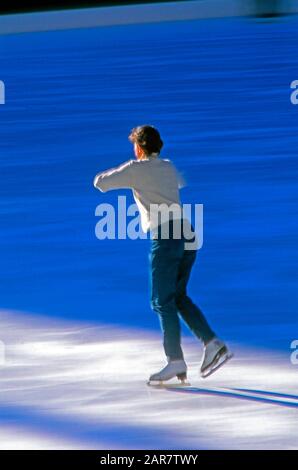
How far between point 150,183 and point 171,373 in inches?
33.8

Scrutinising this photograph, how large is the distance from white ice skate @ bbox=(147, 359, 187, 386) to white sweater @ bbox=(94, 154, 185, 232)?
0.63 meters

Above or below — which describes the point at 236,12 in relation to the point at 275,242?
above

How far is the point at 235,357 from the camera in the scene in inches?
275

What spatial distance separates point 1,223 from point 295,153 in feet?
13.1

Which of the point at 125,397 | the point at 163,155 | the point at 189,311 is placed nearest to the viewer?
the point at 125,397

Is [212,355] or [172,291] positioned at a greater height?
[172,291]

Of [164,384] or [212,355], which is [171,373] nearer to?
[164,384]

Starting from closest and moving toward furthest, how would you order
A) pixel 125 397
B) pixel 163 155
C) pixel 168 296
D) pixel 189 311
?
pixel 125 397 < pixel 168 296 < pixel 189 311 < pixel 163 155

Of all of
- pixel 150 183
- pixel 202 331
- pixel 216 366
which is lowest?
pixel 216 366

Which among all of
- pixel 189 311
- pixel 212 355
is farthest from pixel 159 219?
pixel 212 355

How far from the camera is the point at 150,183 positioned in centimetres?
632

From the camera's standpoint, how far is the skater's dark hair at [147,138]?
6305 mm
